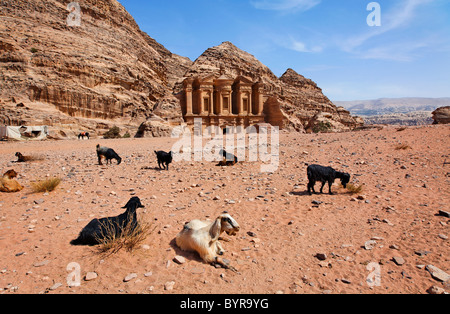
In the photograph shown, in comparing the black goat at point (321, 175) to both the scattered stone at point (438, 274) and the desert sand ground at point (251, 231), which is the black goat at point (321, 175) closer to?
the desert sand ground at point (251, 231)

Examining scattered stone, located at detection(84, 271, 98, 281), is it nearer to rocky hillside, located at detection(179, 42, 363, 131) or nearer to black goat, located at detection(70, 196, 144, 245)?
black goat, located at detection(70, 196, 144, 245)

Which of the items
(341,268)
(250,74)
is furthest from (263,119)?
(341,268)

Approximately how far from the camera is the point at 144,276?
324cm

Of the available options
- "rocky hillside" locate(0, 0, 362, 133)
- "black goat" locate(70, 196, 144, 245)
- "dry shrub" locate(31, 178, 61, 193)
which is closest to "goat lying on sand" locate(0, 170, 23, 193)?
"dry shrub" locate(31, 178, 61, 193)

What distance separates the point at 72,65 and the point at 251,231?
37.2m

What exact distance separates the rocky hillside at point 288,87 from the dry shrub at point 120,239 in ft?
137

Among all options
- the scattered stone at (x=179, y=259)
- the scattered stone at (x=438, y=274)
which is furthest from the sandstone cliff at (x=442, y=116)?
the scattered stone at (x=179, y=259)

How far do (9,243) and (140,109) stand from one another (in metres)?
35.7

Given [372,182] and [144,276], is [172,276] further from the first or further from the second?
[372,182]

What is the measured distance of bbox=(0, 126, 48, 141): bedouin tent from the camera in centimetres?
2145

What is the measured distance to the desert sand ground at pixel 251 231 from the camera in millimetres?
3090

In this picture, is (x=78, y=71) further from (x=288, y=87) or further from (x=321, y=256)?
(x=288, y=87)

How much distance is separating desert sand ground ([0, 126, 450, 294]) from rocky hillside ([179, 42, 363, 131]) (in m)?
37.4

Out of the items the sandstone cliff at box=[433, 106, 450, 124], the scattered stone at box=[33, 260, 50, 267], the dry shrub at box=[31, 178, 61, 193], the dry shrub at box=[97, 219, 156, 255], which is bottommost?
the scattered stone at box=[33, 260, 50, 267]
